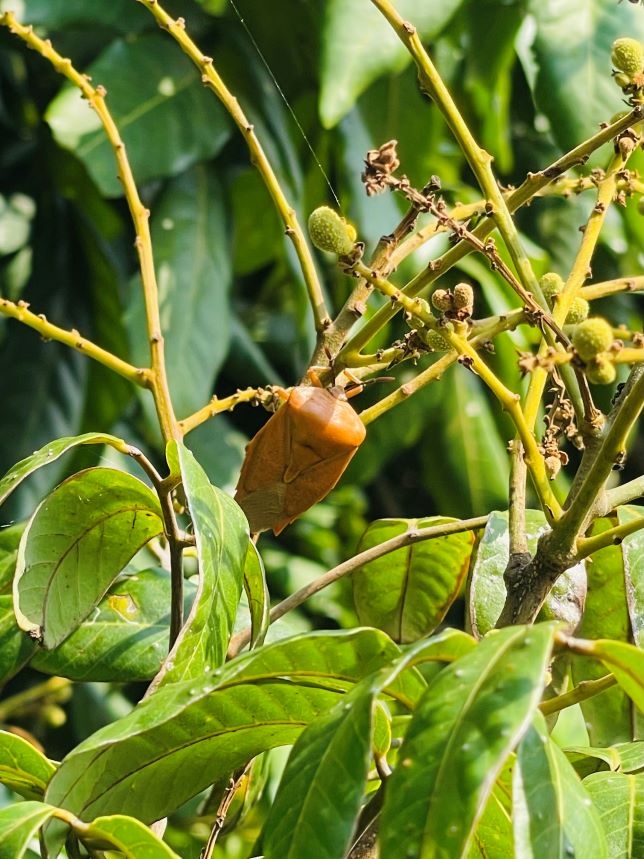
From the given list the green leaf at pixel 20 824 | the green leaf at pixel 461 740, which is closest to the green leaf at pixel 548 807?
the green leaf at pixel 461 740

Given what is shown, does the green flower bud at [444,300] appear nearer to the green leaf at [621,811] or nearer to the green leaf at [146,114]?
the green leaf at [621,811]

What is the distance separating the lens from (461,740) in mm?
293

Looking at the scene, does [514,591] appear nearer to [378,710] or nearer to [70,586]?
[378,710]

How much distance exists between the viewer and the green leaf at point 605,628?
510 millimetres

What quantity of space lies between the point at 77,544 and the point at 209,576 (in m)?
0.13

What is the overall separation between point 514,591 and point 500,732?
0.13 m

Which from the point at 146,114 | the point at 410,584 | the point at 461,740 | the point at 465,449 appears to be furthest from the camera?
the point at 465,449

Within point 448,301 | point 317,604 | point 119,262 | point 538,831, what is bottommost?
point 317,604

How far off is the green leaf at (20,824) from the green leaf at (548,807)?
0.13 m

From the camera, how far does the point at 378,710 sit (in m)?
0.37

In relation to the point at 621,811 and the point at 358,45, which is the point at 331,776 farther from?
the point at 358,45

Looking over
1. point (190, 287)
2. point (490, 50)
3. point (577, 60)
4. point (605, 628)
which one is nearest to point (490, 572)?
point (605, 628)

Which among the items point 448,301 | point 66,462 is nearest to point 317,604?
point 66,462

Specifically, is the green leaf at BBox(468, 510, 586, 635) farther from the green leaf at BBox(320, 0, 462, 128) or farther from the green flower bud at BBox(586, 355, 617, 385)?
the green leaf at BBox(320, 0, 462, 128)
